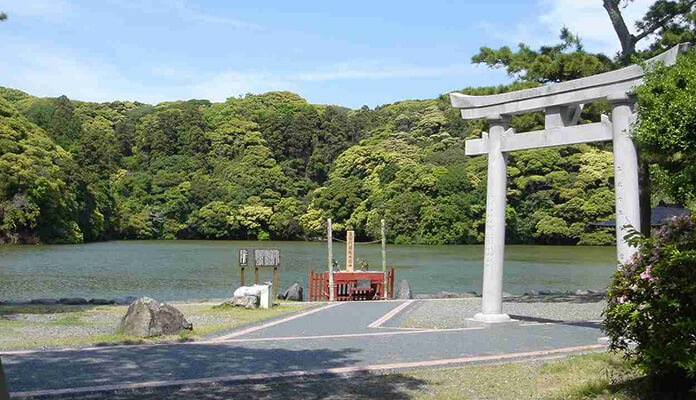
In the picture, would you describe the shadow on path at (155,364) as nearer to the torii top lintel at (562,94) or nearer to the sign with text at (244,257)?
the torii top lintel at (562,94)

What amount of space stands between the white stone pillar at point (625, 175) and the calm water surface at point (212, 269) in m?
14.9

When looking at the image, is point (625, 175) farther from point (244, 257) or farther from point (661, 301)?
point (244, 257)

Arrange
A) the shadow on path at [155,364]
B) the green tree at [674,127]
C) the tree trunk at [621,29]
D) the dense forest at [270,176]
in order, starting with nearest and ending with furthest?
the green tree at [674,127] → the shadow on path at [155,364] → the tree trunk at [621,29] → the dense forest at [270,176]

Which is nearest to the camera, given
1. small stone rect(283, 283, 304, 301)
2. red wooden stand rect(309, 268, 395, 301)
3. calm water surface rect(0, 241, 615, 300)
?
small stone rect(283, 283, 304, 301)

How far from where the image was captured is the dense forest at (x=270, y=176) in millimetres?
46938

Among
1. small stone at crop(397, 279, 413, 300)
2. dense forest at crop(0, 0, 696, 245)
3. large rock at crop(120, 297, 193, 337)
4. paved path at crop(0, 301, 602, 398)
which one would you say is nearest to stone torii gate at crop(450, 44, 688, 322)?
paved path at crop(0, 301, 602, 398)

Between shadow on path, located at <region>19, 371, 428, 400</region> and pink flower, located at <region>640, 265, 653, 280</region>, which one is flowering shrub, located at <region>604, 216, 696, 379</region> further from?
shadow on path, located at <region>19, 371, 428, 400</region>

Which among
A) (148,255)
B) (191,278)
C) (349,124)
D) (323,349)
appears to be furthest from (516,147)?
(349,124)

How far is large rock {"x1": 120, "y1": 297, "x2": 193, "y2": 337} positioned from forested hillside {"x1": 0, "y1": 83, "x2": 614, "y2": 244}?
37534 millimetres

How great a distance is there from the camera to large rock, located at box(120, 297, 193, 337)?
9.00 m

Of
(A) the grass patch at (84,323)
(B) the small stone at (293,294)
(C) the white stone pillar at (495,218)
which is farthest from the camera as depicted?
(B) the small stone at (293,294)

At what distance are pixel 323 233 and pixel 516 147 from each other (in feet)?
162

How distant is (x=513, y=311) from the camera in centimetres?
1311

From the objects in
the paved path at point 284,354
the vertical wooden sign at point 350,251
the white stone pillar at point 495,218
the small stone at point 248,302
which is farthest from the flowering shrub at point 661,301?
the vertical wooden sign at point 350,251
